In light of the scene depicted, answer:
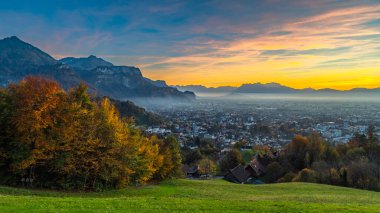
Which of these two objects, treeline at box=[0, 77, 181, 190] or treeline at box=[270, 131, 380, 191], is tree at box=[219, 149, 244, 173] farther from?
treeline at box=[0, 77, 181, 190]

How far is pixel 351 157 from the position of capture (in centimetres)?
6350

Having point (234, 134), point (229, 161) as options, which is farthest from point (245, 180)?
Answer: point (234, 134)

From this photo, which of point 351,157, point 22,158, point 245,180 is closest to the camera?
point 22,158

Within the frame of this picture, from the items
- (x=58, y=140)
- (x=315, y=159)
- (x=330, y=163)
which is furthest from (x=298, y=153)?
(x=58, y=140)

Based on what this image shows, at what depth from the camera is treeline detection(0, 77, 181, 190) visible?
30312 millimetres

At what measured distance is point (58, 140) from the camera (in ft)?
102

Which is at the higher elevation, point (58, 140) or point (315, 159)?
point (58, 140)

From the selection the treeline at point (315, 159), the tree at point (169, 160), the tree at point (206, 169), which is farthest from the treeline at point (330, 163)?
the tree at point (169, 160)

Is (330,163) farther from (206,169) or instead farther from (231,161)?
(206,169)

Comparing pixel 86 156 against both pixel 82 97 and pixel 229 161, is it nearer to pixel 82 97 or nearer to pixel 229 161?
pixel 82 97

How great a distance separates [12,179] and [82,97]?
9967mm

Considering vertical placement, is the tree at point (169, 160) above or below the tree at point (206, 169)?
above

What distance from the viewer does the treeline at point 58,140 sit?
30.3m

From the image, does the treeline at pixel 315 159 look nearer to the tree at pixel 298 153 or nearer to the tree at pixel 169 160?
the tree at pixel 298 153
